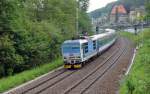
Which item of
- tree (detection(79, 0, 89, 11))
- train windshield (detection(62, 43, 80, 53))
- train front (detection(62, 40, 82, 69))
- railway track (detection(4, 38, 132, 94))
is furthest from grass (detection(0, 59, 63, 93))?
tree (detection(79, 0, 89, 11))

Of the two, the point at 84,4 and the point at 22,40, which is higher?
the point at 84,4

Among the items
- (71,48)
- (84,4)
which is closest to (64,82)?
(71,48)

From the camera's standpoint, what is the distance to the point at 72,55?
3950 cm

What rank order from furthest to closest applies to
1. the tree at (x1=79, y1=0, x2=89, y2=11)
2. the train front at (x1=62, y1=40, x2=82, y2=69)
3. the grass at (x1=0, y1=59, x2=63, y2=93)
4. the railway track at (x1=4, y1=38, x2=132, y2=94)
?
the tree at (x1=79, y1=0, x2=89, y2=11) → the train front at (x1=62, y1=40, x2=82, y2=69) → the grass at (x1=0, y1=59, x2=63, y2=93) → the railway track at (x1=4, y1=38, x2=132, y2=94)

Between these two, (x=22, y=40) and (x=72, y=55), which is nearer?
(x=22, y=40)

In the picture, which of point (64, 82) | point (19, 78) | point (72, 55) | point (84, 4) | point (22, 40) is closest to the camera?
point (64, 82)

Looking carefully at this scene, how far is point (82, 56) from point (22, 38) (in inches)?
257

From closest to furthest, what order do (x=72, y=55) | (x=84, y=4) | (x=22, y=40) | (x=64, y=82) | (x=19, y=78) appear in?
(x=64, y=82) < (x=19, y=78) < (x=22, y=40) < (x=72, y=55) < (x=84, y=4)

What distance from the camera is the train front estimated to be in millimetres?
39375

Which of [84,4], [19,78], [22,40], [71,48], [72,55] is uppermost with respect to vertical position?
[84,4]

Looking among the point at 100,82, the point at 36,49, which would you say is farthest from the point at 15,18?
the point at 100,82

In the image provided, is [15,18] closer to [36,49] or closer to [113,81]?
[36,49]

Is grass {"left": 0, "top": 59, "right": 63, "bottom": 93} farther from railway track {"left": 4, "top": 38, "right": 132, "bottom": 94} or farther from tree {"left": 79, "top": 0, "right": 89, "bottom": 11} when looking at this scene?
Result: tree {"left": 79, "top": 0, "right": 89, "bottom": 11}

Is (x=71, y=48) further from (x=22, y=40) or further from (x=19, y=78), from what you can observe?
(x=19, y=78)
